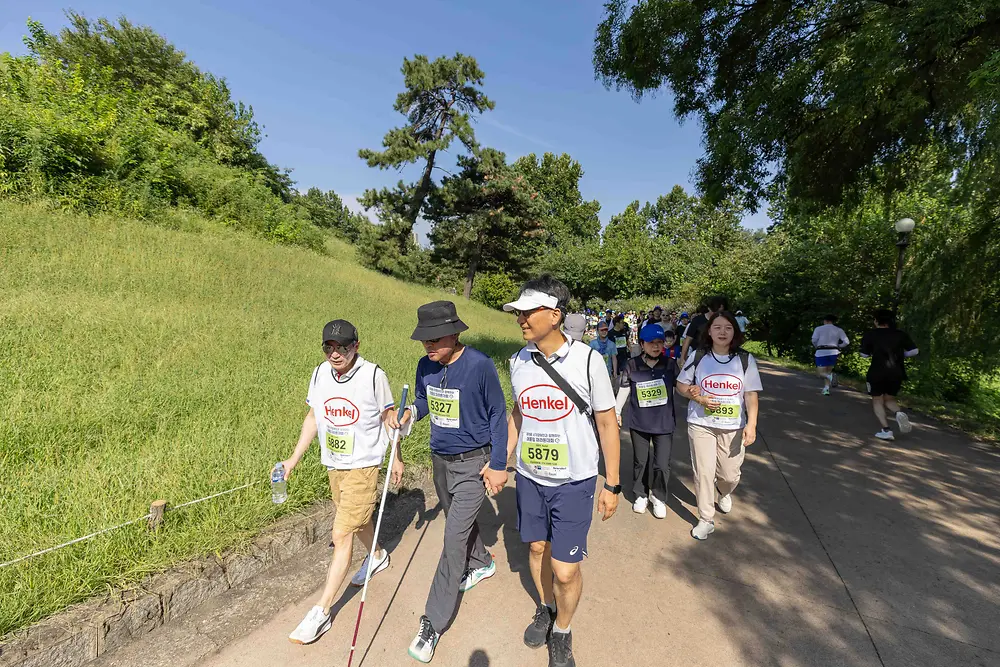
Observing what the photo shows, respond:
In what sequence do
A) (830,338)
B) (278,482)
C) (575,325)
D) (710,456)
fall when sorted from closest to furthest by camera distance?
(278,482), (710,456), (575,325), (830,338)

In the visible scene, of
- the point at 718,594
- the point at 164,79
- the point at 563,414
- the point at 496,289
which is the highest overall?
the point at 164,79

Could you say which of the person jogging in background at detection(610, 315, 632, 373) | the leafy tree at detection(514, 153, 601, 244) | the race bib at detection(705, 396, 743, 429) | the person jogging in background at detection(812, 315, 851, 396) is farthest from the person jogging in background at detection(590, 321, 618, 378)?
the leafy tree at detection(514, 153, 601, 244)

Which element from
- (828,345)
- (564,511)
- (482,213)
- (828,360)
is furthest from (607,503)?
(482,213)

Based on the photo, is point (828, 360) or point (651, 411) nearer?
point (651, 411)

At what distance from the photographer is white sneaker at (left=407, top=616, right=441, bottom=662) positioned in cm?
238

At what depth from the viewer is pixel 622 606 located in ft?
9.34

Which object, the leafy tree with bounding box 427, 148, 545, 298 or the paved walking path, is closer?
the paved walking path

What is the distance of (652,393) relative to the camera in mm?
4031

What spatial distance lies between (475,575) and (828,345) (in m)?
9.52

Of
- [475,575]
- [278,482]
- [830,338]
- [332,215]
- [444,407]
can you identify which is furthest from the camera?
[332,215]

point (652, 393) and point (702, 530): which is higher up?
point (652, 393)

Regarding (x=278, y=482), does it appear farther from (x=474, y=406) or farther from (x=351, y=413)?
(x=474, y=406)

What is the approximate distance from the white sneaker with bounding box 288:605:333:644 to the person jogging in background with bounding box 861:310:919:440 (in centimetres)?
730

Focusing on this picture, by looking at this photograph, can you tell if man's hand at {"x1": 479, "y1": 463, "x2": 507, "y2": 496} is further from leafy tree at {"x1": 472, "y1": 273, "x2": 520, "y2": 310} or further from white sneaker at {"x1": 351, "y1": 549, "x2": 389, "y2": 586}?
leafy tree at {"x1": 472, "y1": 273, "x2": 520, "y2": 310}
